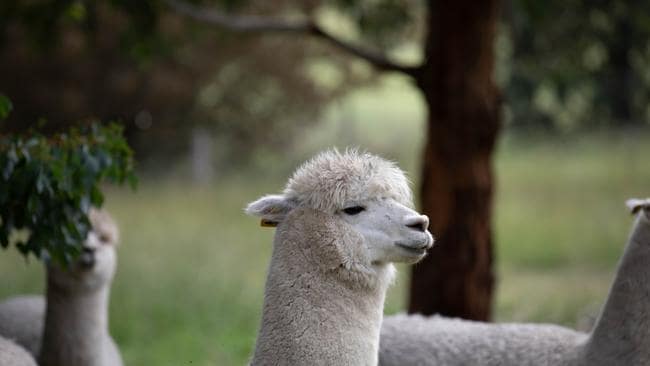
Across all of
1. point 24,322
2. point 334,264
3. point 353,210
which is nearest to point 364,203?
point 353,210

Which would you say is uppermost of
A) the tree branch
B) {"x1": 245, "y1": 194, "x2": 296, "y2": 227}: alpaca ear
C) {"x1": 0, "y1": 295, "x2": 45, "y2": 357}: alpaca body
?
the tree branch

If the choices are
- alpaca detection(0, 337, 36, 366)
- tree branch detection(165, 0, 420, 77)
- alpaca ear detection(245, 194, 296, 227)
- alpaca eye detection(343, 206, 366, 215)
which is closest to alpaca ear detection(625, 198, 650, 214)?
alpaca eye detection(343, 206, 366, 215)

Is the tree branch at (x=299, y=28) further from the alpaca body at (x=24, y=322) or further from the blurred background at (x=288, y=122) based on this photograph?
the alpaca body at (x=24, y=322)

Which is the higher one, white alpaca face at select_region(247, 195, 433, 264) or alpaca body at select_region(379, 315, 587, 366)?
white alpaca face at select_region(247, 195, 433, 264)

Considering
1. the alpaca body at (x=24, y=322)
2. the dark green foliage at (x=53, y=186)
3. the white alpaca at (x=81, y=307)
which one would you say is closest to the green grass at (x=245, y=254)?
the alpaca body at (x=24, y=322)

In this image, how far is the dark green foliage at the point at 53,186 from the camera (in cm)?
479

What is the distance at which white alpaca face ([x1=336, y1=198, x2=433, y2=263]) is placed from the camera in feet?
12.0

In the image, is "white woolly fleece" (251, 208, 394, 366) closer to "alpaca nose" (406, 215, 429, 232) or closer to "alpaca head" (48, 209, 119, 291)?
"alpaca nose" (406, 215, 429, 232)

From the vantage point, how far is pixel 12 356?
4.80 meters

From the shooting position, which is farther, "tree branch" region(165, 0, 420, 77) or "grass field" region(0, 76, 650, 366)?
"grass field" region(0, 76, 650, 366)

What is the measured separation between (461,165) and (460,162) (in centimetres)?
2

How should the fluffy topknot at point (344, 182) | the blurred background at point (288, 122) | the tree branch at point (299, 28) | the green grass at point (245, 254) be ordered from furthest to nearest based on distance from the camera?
the green grass at point (245, 254) < the blurred background at point (288, 122) < the tree branch at point (299, 28) < the fluffy topknot at point (344, 182)

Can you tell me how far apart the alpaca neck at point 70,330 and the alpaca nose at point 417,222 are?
252 centimetres

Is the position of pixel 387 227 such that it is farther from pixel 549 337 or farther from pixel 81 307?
pixel 81 307
